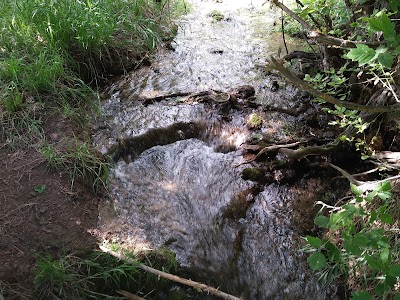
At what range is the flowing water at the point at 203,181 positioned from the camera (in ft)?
9.04

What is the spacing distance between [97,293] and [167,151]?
66.6 inches

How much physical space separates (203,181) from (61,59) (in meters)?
2.02

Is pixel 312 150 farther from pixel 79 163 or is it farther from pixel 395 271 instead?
pixel 79 163

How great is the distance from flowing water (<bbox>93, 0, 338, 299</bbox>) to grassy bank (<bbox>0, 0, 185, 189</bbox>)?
297 millimetres

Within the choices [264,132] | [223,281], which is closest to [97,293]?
[223,281]

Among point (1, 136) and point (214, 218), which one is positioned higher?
point (1, 136)

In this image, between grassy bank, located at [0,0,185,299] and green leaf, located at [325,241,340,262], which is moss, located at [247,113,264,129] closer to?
grassy bank, located at [0,0,185,299]

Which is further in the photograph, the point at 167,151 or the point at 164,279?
the point at 167,151

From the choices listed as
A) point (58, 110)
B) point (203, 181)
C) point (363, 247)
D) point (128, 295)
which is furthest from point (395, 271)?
point (58, 110)

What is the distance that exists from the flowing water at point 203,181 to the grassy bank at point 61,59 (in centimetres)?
30

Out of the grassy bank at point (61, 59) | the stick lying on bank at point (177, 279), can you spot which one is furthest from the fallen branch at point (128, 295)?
the grassy bank at point (61, 59)

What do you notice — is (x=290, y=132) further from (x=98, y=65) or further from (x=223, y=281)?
(x=98, y=65)

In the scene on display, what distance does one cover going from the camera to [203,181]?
3.45 m

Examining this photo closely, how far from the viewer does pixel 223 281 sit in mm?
2674
